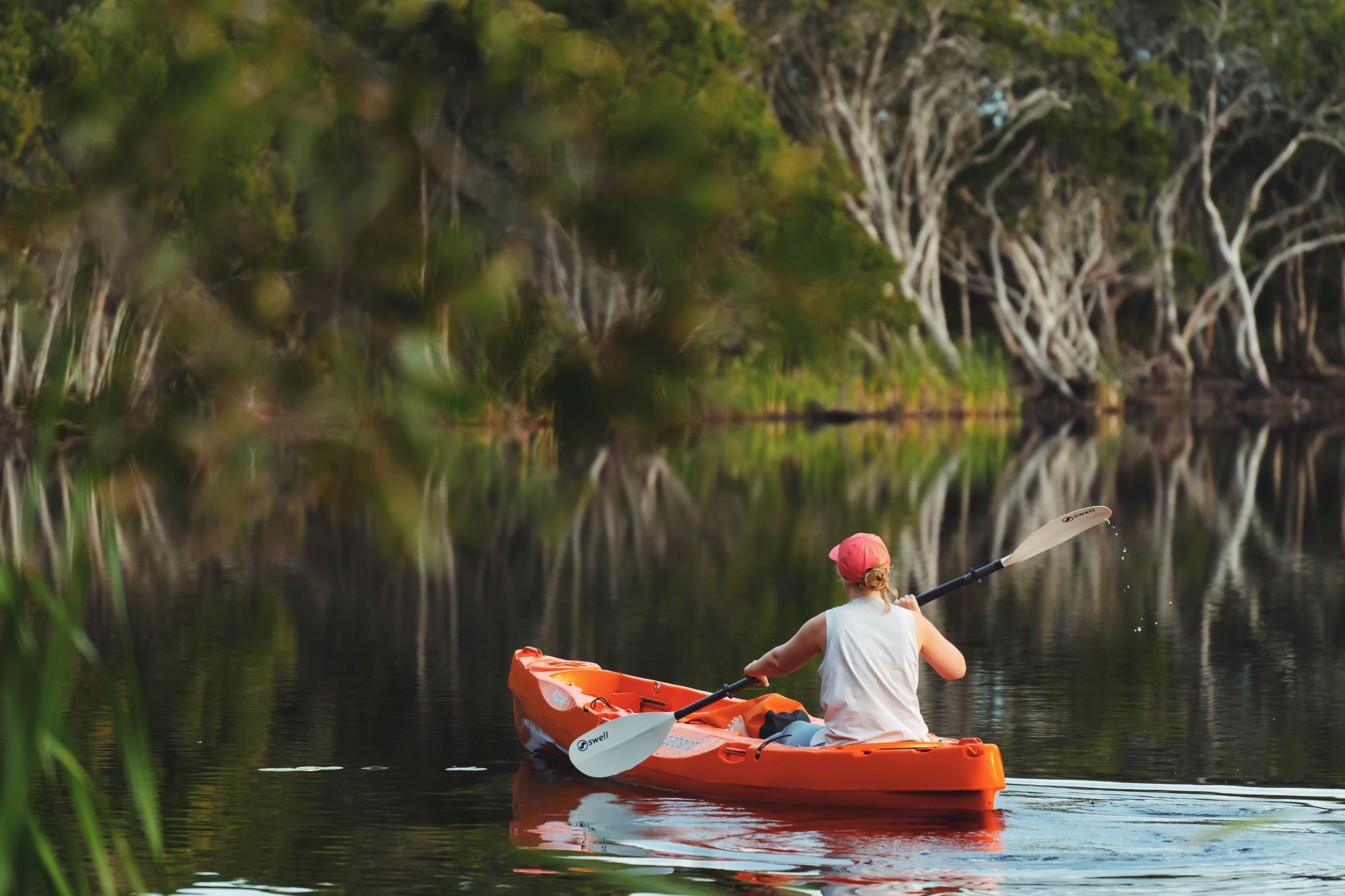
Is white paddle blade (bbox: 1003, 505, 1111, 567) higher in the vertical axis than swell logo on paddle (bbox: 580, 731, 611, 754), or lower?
higher

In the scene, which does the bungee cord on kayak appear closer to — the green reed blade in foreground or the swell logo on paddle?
the swell logo on paddle

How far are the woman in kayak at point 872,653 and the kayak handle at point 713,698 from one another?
0.61 m

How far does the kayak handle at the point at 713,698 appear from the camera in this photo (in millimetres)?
9180

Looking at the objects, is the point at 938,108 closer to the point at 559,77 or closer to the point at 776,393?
the point at 776,393

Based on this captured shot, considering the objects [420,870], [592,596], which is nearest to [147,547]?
[592,596]

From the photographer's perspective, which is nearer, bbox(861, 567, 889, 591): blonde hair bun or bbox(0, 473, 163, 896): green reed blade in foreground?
bbox(0, 473, 163, 896): green reed blade in foreground

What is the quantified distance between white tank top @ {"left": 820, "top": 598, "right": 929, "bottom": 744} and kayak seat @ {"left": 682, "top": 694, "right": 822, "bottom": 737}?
28.0 inches

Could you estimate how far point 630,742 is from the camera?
9.23m

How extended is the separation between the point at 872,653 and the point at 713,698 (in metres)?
1.28

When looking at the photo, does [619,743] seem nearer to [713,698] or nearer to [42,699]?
[713,698]

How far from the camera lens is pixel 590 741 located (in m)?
9.31

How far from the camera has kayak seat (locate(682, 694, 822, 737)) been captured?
9.45m

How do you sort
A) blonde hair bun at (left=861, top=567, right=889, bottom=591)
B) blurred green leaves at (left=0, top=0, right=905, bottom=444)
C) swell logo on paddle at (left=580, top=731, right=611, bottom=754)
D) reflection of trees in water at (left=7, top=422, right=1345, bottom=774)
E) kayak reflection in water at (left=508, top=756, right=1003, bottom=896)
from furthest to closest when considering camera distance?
reflection of trees in water at (left=7, top=422, right=1345, bottom=774) < swell logo on paddle at (left=580, top=731, right=611, bottom=754) < blonde hair bun at (left=861, top=567, right=889, bottom=591) < kayak reflection in water at (left=508, top=756, right=1003, bottom=896) < blurred green leaves at (left=0, top=0, right=905, bottom=444)

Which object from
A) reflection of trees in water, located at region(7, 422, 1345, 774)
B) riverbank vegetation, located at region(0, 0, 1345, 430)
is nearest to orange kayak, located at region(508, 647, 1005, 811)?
reflection of trees in water, located at region(7, 422, 1345, 774)
